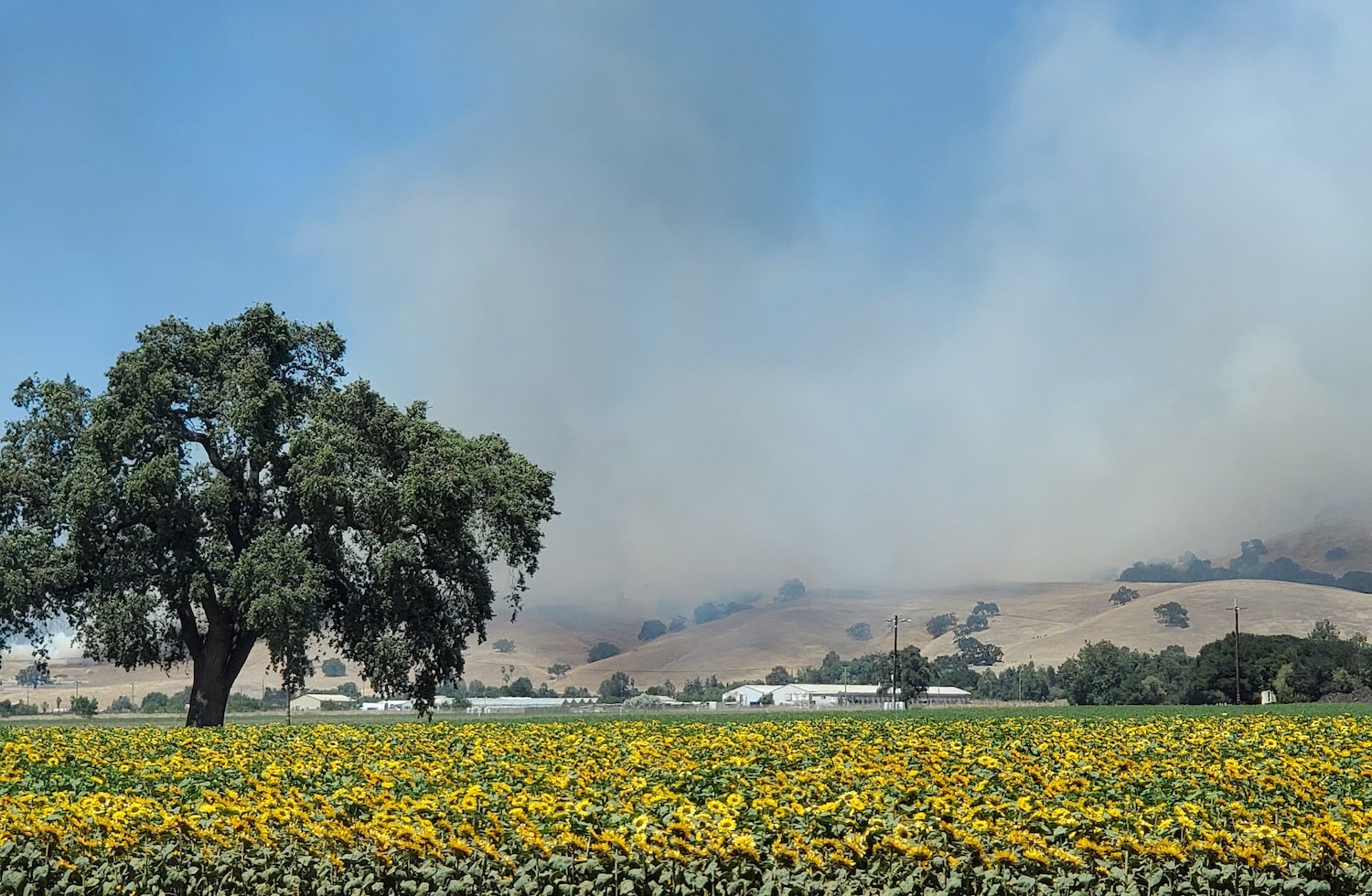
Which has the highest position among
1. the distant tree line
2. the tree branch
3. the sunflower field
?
the tree branch

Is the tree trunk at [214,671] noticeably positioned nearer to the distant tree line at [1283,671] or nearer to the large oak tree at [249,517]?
the large oak tree at [249,517]

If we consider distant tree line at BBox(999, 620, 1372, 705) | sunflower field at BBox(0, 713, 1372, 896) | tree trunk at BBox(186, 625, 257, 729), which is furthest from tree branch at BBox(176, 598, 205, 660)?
distant tree line at BBox(999, 620, 1372, 705)

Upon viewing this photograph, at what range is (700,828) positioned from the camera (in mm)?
10562

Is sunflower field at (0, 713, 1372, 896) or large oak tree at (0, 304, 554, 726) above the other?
large oak tree at (0, 304, 554, 726)

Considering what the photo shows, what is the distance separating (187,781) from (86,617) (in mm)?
27892

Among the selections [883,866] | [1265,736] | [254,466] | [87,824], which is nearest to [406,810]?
[87,824]

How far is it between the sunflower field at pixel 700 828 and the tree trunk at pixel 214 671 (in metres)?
26.3

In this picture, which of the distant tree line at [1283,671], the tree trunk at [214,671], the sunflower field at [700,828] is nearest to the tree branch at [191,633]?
the tree trunk at [214,671]

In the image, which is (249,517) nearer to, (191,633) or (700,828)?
(191,633)

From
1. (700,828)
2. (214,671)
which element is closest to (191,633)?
(214,671)

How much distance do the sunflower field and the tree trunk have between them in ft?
86.2

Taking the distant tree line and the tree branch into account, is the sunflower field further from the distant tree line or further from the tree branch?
the distant tree line

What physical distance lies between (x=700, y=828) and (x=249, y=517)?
3360 centimetres

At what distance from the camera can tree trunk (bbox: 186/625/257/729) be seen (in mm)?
40875
